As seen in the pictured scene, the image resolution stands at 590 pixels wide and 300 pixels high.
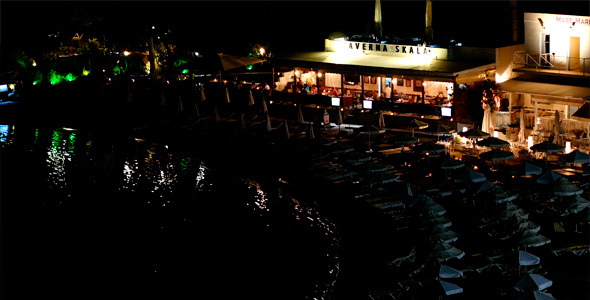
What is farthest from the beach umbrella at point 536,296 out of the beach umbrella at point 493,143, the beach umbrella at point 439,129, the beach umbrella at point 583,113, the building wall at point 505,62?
the building wall at point 505,62

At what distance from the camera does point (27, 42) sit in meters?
64.9

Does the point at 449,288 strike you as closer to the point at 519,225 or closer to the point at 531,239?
the point at 531,239

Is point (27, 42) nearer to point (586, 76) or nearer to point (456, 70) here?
point (456, 70)

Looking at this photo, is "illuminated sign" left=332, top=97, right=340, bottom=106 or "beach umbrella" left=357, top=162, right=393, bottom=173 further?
"illuminated sign" left=332, top=97, right=340, bottom=106

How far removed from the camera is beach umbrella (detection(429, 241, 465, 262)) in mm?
27108

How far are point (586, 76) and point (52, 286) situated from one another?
24931 mm

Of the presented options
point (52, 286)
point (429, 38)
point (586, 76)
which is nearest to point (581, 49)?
point (586, 76)

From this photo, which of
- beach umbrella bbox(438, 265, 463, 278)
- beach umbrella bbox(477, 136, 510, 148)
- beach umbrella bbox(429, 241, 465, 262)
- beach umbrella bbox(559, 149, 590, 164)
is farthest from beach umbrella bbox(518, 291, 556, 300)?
beach umbrella bbox(477, 136, 510, 148)

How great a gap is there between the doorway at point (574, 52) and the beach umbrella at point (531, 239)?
50.3ft

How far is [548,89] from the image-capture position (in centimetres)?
4062

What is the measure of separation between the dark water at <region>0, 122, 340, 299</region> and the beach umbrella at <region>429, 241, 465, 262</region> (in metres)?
3.60

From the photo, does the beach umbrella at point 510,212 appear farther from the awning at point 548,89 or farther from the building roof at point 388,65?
the building roof at point 388,65

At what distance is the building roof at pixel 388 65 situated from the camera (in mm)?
44250

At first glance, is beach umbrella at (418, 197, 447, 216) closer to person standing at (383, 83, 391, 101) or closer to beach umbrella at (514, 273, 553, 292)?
beach umbrella at (514, 273, 553, 292)
